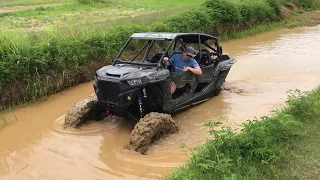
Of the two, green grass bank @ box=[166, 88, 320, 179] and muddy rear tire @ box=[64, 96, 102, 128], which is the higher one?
green grass bank @ box=[166, 88, 320, 179]

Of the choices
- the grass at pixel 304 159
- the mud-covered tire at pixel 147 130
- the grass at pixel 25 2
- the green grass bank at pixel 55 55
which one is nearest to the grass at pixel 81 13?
the grass at pixel 25 2

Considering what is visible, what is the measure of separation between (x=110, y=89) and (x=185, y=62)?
1.96 m

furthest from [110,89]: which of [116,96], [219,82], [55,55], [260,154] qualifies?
[55,55]

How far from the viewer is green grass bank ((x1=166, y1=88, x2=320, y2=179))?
15.1 ft

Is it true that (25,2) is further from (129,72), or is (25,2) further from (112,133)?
(129,72)

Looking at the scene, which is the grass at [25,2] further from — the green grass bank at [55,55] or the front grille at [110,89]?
the front grille at [110,89]

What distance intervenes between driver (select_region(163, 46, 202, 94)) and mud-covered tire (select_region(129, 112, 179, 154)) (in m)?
1.11

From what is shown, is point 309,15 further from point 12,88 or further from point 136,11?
point 12,88

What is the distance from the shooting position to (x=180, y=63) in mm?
8023

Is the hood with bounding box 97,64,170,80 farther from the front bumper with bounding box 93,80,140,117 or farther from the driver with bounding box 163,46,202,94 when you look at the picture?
the driver with bounding box 163,46,202,94

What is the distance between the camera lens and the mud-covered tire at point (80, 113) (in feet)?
24.4

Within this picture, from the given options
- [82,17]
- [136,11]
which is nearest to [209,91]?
[82,17]

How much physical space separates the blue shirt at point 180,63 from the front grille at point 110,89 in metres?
1.69

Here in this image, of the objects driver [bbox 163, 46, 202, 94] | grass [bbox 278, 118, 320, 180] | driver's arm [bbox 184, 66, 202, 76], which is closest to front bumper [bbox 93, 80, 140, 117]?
driver [bbox 163, 46, 202, 94]
